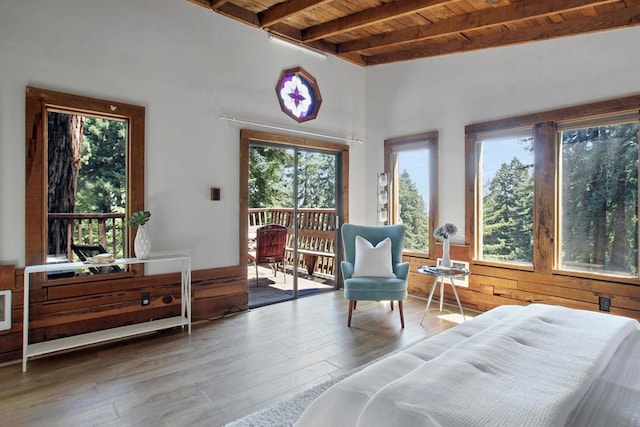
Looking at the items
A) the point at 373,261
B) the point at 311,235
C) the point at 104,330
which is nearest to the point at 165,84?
the point at 104,330

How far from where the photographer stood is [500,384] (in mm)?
1158

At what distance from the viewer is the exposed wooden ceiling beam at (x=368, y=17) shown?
3.46 metres

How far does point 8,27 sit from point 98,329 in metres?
2.58

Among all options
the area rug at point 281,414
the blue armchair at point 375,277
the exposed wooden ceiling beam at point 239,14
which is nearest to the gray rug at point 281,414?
the area rug at point 281,414

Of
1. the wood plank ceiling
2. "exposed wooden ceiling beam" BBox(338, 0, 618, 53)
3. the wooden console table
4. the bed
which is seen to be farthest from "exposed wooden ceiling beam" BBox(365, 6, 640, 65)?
the wooden console table

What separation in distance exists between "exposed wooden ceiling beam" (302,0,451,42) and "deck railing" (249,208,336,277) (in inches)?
88.8

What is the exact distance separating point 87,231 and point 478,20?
4.42 meters

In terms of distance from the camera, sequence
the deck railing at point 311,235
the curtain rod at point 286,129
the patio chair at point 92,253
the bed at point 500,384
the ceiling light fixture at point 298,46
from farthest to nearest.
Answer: the deck railing at point 311,235 < the ceiling light fixture at point 298,46 < the curtain rod at point 286,129 < the patio chair at point 92,253 < the bed at point 500,384

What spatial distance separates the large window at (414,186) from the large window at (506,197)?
606 millimetres

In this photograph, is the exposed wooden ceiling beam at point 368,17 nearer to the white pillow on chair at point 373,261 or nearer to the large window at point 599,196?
the large window at point 599,196

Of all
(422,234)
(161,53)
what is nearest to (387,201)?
(422,234)

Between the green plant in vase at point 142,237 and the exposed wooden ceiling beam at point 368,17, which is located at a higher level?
the exposed wooden ceiling beam at point 368,17

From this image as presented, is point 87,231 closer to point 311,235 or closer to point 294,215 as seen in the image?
point 294,215

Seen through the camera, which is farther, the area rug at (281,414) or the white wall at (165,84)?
the white wall at (165,84)
